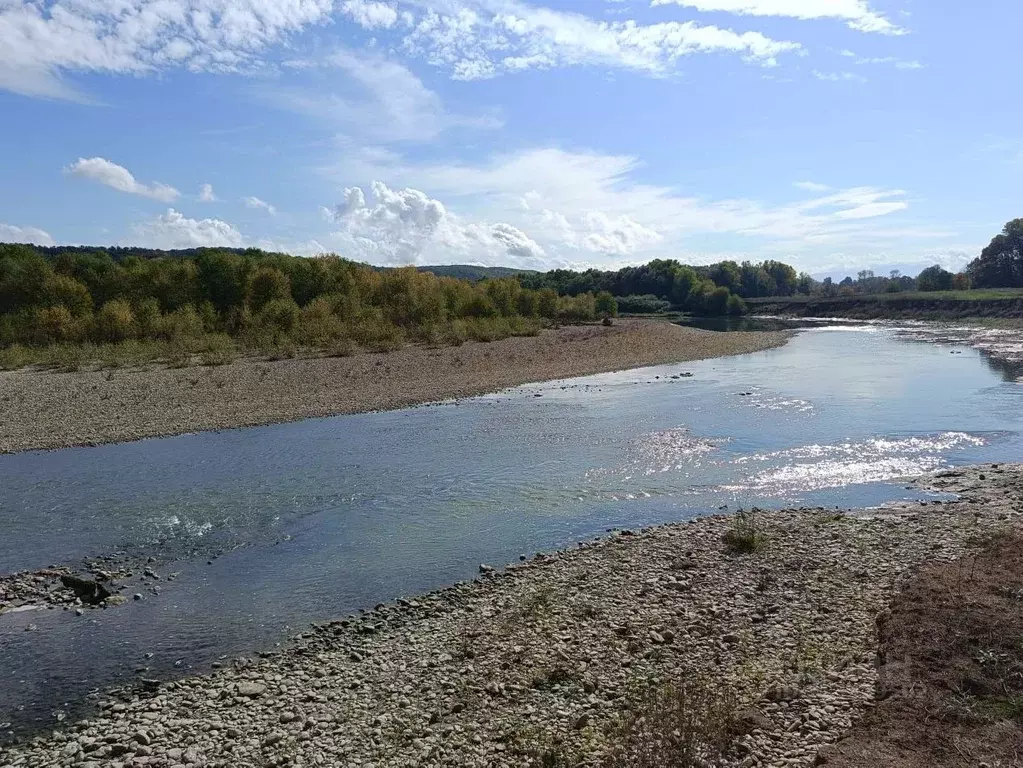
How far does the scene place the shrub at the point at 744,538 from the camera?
40.5ft

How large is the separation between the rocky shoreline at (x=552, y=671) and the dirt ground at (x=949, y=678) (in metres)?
0.30

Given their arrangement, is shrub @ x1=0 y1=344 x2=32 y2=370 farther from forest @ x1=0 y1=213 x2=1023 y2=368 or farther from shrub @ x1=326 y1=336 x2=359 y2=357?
shrub @ x1=326 y1=336 x2=359 y2=357

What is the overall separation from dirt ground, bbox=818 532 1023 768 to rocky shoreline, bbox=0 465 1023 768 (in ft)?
0.99

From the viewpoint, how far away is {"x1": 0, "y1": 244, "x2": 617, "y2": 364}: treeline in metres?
50.8

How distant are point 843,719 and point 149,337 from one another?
54437 mm

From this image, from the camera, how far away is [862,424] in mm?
24391

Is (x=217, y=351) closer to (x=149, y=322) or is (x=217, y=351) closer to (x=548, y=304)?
(x=149, y=322)

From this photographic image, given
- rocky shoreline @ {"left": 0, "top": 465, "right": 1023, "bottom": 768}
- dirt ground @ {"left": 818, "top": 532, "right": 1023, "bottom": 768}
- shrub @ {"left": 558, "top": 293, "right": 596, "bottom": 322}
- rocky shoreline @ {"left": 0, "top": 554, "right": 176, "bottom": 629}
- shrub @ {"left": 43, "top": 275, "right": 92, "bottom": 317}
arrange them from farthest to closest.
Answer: shrub @ {"left": 558, "top": 293, "right": 596, "bottom": 322}, shrub @ {"left": 43, "top": 275, "right": 92, "bottom": 317}, rocky shoreline @ {"left": 0, "top": 554, "right": 176, "bottom": 629}, rocky shoreline @ {"left": 0, "top": 465, "right": 1023, "bottom": 768}, dirt ground @ {"left": 818, "top": 532, "right": 1023, "bottom": 768}

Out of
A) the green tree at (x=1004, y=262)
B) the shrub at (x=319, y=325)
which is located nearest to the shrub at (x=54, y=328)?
the shrub at (x=319, y=325)

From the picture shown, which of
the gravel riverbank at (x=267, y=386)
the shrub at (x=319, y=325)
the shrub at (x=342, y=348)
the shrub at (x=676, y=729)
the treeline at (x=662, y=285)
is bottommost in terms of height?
the shrub at (x=676, y=729)

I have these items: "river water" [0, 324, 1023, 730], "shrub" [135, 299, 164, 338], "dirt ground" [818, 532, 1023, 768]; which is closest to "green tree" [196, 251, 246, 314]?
"shrub" [135, 299, 164, 338]

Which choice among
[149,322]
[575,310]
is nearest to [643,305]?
[575,310]

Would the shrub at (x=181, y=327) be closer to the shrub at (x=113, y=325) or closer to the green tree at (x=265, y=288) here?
the shrub at (x=113, y=325)

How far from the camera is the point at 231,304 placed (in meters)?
61.8
